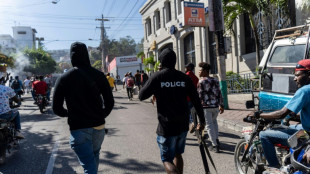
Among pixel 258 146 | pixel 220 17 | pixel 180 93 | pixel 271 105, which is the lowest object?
pixel 258 146

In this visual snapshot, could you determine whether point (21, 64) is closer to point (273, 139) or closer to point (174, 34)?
point (174, 34)

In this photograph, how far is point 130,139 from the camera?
650 centimetres

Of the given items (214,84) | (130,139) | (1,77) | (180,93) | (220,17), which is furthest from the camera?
(220,17)

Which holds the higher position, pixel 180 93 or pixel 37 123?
pixel 180 93

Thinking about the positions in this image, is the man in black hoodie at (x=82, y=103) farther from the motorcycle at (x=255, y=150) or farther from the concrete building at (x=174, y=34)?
the concrete building at (x=174, y=34)

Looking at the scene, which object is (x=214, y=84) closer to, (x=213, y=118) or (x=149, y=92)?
(x=213, y=118)

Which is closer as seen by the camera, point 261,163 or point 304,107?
point 304,107

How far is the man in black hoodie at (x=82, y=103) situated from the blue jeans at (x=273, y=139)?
78.5 inches

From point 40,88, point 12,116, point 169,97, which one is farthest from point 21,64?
point 169,97

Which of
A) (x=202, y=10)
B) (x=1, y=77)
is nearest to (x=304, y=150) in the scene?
(x=1, y=77)

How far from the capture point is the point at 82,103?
9.09 ft

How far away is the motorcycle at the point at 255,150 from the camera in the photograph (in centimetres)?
337

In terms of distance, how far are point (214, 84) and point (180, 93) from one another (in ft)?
8.52

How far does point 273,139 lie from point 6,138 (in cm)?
485
